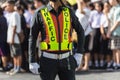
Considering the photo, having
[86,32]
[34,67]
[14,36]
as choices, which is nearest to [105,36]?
[86,32]

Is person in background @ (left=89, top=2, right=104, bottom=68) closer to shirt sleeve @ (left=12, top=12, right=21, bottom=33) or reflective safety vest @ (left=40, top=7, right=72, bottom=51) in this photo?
shirt sleeve @ (left=12, top=12, right=21, bottom=33)

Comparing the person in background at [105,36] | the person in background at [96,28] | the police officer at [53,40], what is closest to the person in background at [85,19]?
the person in background at [96,28]

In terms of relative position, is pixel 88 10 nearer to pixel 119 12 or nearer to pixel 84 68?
pixel 119 12

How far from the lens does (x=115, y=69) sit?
9.16 m

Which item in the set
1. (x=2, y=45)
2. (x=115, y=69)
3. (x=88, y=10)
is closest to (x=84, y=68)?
(x=115, y=69)

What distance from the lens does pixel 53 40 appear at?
4.13 m

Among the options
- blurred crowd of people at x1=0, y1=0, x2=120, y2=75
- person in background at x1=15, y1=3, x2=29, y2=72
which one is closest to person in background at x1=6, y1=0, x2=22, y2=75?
blurred crowd of people at x1=0, y1=0, x2=120, y2=75

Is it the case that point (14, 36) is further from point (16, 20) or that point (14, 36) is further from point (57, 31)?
point (57, 31)

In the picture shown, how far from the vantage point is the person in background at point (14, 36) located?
848cm

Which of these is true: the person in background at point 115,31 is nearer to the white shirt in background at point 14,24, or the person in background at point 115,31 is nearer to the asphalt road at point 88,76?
the asphalt road at point 88,76

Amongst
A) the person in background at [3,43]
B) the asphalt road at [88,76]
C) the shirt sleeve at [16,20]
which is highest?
the shirt sleeve at [16,20]

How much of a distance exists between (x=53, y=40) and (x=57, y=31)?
0.34 feet

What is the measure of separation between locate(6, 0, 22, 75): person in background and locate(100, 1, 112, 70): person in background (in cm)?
196

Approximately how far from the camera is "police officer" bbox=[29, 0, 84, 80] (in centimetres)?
410
